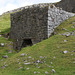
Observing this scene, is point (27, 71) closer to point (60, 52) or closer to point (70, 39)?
point (60, 52)

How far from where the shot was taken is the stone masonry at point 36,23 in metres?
14.1

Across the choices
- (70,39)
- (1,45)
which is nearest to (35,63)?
(70,39)

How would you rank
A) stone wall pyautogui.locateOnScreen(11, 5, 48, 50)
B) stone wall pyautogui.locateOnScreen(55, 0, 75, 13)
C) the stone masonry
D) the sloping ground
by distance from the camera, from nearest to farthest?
the sloping ground < the stone masonry < stone wall pyautogui.locateOnScreen(11, 5, 48, 50) < stone wall pyautogui.locateOnScreen(55, 0, 75, 13)

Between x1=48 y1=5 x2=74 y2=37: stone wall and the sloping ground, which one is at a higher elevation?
x1=48 y1=5 x2=74 y2=37: stone wall

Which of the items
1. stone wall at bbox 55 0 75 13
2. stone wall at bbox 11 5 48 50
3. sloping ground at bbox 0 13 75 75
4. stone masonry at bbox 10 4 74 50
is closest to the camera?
sloping ground at bbox 0 13 75 75

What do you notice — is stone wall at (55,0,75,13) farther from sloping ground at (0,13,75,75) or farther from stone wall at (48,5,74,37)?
sloping ground at (0,13,75,75)

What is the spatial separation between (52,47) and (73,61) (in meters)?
2.87

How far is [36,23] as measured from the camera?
15078 millimetres

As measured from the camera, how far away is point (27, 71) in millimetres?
7191

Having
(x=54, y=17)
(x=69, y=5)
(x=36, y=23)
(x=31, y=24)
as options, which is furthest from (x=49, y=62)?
(x=69, y=5)

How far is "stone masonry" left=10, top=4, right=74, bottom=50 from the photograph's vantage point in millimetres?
14051

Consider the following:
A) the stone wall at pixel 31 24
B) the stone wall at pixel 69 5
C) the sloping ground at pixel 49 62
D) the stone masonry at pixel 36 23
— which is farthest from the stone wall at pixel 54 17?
the stone wall at pixel 69 5

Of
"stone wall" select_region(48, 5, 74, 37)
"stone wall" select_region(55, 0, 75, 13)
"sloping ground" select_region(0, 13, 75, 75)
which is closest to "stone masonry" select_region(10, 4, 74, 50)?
"stone wall" select_region(48, 5, 74, 37)

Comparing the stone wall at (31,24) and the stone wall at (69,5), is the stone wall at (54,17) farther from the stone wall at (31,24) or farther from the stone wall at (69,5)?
the stone wall at (69,5)
